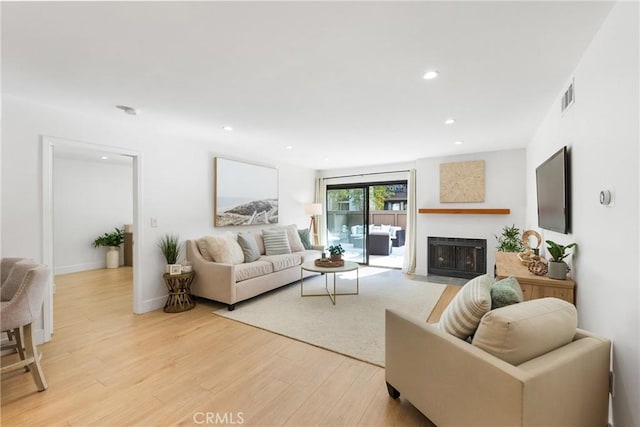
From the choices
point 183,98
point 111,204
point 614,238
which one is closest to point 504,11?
point 614,238

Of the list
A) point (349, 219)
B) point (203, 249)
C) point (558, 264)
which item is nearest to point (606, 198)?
point (558, 264)

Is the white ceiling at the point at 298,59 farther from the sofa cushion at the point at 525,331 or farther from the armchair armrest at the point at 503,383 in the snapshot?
the armchair armrest at the point at 503,383

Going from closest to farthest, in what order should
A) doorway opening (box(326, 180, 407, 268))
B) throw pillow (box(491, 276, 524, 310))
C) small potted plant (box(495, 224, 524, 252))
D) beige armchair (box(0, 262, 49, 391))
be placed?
throw pillow (box(491, 276, 524, 310))
beige armchair (box(0, 262, 49, 391))
small potted plant (box(495, 224, 524, 252))
doorway opening (box(326, 180, 407, 268))

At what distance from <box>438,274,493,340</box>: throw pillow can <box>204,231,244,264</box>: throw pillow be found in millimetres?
2939

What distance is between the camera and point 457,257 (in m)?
5.30

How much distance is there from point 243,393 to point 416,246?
4.48m

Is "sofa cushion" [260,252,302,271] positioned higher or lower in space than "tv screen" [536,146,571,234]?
lower

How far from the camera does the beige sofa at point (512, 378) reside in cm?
113

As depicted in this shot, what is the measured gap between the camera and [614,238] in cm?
146

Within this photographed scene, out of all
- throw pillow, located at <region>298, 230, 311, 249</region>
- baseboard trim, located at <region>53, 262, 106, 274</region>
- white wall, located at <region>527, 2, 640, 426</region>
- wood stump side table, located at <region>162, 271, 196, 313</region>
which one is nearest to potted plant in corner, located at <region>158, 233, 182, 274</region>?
wood stump side table, located at <region>162, 271, 196, 313</region>

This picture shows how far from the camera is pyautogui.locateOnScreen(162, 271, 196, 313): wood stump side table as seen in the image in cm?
350

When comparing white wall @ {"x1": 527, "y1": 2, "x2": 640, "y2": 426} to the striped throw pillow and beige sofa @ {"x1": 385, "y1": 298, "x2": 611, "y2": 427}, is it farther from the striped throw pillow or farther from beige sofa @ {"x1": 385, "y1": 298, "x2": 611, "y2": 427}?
the striped throw pillow

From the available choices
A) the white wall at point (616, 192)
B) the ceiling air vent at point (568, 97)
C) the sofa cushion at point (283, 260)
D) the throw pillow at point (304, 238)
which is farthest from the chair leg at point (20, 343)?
the ceiling air vent at point (568, 97)

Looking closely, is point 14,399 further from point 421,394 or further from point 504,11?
point 504,11
